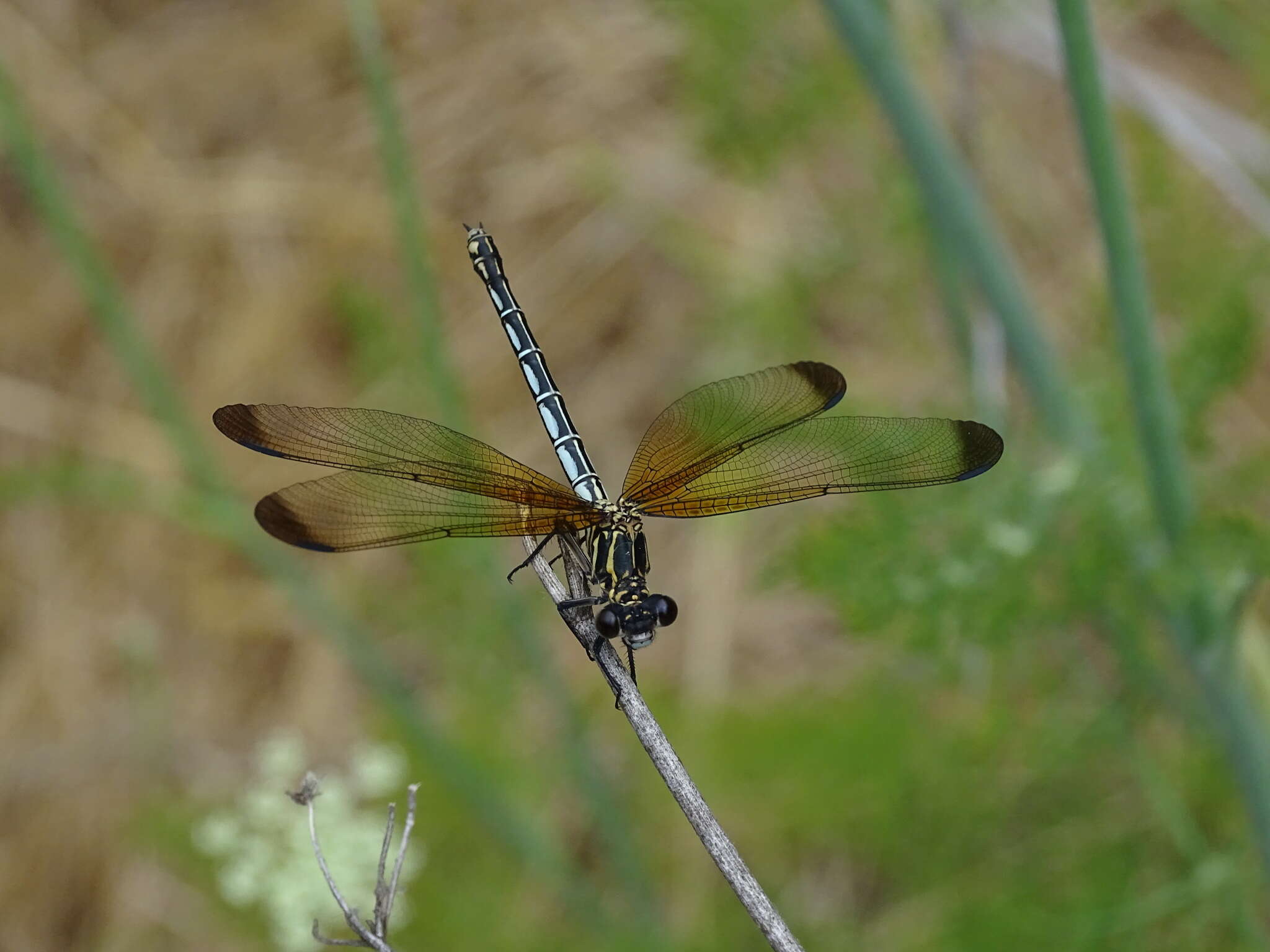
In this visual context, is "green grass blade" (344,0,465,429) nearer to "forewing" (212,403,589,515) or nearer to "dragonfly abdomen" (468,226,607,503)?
"dragonfly abdomen" (468,226,607,503)

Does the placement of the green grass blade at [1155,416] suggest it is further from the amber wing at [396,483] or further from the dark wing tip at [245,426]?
the dark wing tip at [245,426]

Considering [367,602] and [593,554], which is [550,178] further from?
[593,554]

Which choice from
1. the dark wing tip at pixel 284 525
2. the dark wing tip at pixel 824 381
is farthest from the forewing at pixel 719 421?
the dark wing tip at pixel 284 525

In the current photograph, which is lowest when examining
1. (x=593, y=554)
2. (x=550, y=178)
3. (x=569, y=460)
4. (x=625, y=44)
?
(x=593, y=554)

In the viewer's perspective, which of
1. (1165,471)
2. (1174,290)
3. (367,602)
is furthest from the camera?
(367,602)

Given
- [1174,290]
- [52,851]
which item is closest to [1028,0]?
[1174,290]

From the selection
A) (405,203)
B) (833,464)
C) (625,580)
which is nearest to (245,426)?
(625,580)

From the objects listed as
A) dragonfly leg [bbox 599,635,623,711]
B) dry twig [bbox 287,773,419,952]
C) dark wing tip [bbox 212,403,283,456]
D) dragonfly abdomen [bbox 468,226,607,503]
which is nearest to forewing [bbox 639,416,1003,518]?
dragonfly abdomen [bbox 468,226,607,503]
